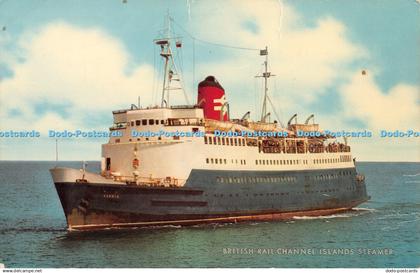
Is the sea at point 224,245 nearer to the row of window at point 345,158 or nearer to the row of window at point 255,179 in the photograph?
the row of window at point 255,179

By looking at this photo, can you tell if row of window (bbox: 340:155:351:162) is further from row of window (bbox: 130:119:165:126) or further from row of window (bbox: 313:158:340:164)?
row of window (bbox: 130:119:165:126)

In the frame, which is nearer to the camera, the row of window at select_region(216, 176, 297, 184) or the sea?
the sea

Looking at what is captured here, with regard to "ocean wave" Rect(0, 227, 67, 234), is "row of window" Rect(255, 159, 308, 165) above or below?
above

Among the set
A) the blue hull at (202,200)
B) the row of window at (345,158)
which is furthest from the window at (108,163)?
the row of window at (345,158)

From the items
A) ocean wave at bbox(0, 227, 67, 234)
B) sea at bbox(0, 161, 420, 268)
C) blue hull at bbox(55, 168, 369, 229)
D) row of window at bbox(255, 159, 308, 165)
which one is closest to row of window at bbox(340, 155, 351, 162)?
blue hull at bbox(55, 168, 369, 229)

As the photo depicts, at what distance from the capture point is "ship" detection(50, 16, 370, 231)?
29.4m

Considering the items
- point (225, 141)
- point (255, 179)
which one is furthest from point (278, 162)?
point (225, 141)

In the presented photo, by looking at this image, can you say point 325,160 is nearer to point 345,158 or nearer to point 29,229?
point 345,158

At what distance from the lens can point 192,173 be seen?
3139 centimetres

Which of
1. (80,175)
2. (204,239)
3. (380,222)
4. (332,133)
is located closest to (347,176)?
(332,133)

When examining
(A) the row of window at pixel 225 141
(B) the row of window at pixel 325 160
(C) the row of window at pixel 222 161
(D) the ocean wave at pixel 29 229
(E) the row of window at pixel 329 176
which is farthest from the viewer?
(B) the row of window at pixel 325 160

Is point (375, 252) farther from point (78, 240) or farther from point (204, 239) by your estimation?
point (78, 240)

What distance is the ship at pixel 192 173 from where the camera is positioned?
2939 centimetres

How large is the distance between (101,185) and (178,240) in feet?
16.9
